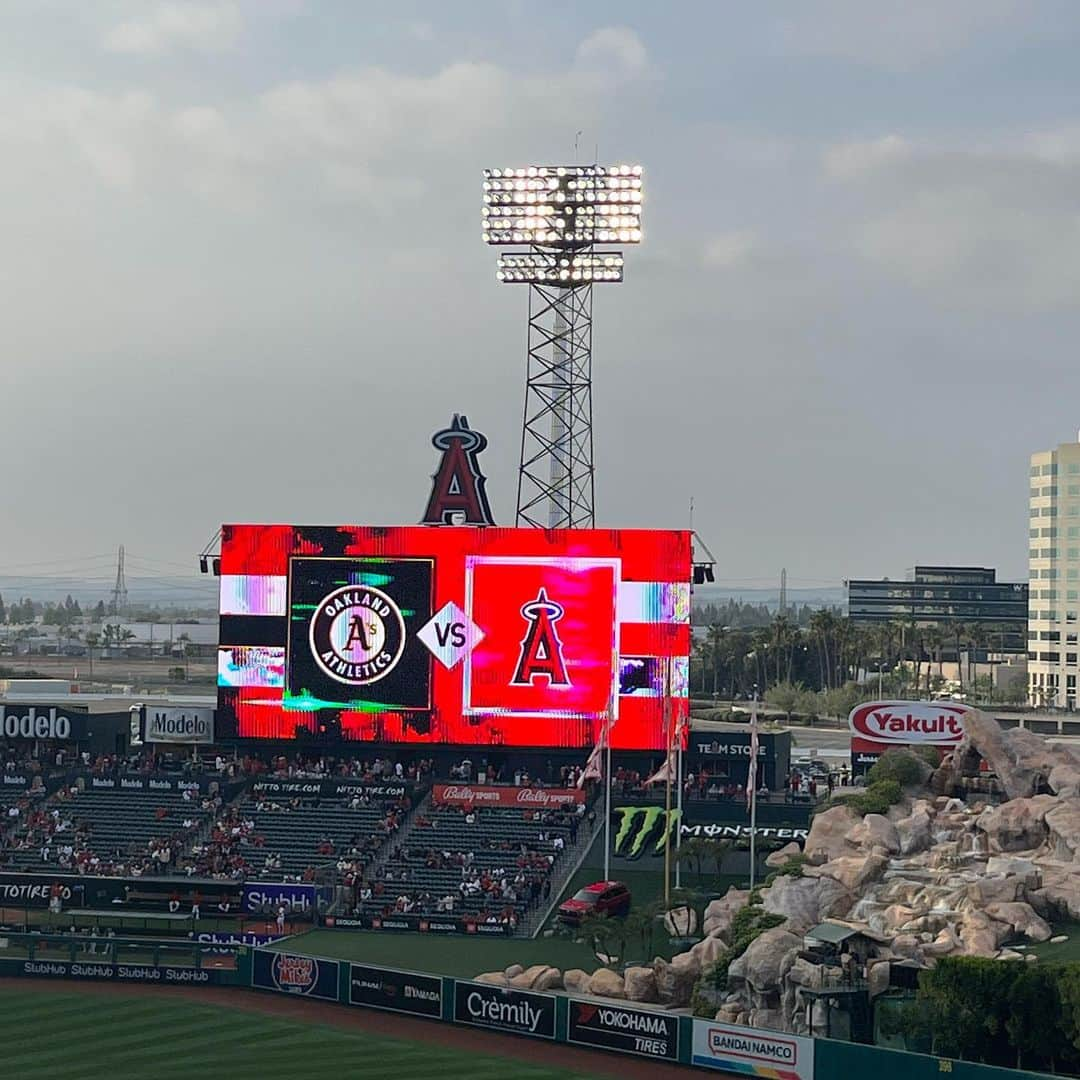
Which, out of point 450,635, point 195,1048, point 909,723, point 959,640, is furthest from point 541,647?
point 959,640

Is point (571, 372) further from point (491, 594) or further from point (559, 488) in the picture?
point (491, 594)

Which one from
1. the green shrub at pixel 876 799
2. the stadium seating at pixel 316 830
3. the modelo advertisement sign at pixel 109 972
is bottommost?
the modelo advertisement sign at pixel 109 972

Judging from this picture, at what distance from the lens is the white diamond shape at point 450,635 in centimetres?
7044

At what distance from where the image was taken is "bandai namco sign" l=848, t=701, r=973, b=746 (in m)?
68.6

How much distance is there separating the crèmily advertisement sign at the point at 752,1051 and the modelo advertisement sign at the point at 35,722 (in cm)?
3979

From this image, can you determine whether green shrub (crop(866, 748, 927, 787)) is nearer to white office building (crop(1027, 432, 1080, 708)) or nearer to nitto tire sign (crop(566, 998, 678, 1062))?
nitto tire sign (crop(566, 998, 678, 1062))

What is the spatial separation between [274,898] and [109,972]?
7.80 metres

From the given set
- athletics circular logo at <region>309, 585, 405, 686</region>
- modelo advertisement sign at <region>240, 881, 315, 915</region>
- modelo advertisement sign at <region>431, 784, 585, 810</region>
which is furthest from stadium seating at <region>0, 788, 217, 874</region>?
modelo advertisement sign at <region>431, 784, 585, 810</region>

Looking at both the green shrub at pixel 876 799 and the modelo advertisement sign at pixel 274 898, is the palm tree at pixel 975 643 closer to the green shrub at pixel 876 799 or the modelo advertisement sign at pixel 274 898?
the green shrub at pixel 876 799

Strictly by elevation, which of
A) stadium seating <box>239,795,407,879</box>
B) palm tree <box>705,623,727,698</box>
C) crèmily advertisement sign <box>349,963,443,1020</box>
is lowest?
crèmily advertisement sign <box>349,963,443,1020</box>

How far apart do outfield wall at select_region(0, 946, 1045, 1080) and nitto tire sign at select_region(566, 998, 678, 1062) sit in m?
0.03

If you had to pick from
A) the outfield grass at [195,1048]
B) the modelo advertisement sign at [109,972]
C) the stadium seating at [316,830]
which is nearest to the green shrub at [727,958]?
the outfield grass at [195,1048]

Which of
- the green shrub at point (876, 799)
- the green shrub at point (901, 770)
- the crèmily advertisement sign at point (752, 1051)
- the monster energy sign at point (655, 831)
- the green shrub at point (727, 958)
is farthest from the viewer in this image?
the monster energy sign at point (655, 831)

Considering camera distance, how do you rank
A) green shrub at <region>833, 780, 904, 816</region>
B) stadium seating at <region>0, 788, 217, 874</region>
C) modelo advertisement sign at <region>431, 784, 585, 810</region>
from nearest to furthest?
green shrub at <region>833, 780, 904, 816</region>, stadium seating at <region>0, 788, 217, 874</region>, modelo advertisement sign at <region>431, 784, 585, 810</region>
